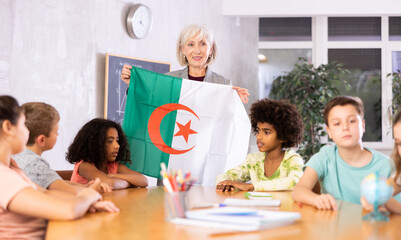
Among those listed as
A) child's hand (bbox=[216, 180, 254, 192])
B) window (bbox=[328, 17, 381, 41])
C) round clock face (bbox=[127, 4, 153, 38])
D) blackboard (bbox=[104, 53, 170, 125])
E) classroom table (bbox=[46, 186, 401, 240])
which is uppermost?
window (bbox=[328, 17, 381, 41])

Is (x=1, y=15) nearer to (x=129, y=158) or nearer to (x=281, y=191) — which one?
(x=129, y=158)

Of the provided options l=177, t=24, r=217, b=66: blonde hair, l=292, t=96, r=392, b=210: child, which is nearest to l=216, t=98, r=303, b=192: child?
l=292, t=96, r=392, b=210: child

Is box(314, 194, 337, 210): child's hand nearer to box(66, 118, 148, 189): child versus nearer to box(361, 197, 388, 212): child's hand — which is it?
box(361, 197, 388, 212): child's hand

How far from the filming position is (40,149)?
6.99 feet

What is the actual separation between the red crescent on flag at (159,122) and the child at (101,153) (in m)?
0.21

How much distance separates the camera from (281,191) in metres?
2.38

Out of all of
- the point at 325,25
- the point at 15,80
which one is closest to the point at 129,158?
the point at 15,80

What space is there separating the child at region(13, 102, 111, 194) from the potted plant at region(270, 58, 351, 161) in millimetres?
4660

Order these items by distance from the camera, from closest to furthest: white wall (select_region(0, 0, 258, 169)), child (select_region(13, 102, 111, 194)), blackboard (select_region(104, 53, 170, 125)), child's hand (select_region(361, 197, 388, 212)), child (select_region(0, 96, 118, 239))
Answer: child (select_region(0, 96, 118, 239)) → child's hand (select_region(361, 197, 388, 212)) → child (select_region(13, 102, 111, 194)) → white wall (select_region(0, 0, 258, 169)) → blackboard (select_region(104, 53, 170, 125))

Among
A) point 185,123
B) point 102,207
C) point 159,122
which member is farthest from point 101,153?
point 102,207

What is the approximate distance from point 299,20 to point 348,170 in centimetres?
621

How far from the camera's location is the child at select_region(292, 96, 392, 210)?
6.64ft

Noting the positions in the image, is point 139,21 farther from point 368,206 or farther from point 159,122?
point 368,206

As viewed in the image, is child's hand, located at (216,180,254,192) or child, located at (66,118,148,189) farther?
child, located at (66,118,148,189)
